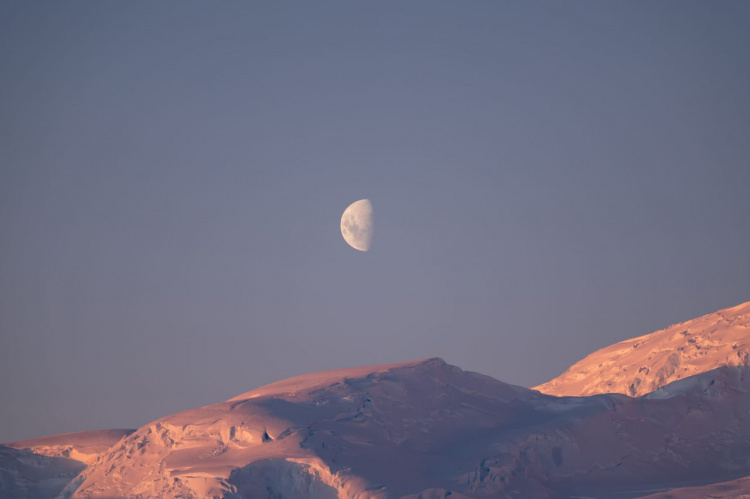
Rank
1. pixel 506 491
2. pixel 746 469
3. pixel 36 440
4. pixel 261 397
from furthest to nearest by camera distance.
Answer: pixel 36 440, pixel 261 397, pixel 746 469, pixel 506 491

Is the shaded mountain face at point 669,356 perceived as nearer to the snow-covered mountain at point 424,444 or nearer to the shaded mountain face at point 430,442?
the snow-covered mountain at point 424,444

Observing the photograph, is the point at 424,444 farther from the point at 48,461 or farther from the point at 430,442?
the point at 48,461

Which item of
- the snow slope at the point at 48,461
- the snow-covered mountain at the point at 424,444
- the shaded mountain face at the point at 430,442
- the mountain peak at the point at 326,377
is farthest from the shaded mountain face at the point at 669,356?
the snow slope at the point at 48,461

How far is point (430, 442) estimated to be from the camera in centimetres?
4494

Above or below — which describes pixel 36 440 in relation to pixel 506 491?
above

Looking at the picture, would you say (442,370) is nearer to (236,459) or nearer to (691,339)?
(236,459)

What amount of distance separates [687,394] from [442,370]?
→ 1637cm

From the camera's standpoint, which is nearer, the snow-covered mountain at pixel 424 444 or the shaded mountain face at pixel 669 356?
the snow-covered mountain at pixel 424 444

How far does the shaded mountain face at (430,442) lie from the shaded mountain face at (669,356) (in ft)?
7.76

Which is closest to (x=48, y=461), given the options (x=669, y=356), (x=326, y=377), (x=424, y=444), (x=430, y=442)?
(x=326, y=377)

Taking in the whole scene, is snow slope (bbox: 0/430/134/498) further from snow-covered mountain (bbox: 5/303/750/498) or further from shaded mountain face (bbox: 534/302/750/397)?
shaded mountain face (bbox: 534/302/750/397)

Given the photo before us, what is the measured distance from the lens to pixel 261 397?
4919 centimetres

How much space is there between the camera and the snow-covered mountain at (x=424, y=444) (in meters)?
40.3

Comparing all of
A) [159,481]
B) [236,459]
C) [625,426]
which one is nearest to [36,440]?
[159,481]
